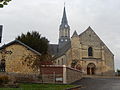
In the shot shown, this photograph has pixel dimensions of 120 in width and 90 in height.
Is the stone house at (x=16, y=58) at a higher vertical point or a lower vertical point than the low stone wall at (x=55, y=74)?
higher

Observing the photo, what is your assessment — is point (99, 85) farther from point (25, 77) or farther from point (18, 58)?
point (18, 58)

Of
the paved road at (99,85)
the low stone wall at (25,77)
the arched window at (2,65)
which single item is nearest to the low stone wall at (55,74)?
the low stone wall at (25,77)

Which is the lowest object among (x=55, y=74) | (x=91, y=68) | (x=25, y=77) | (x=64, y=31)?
(x=25, y=77)

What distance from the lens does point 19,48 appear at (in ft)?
90.8

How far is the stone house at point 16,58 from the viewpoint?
26922mm

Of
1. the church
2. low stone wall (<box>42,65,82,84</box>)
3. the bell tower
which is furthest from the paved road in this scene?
the bell tower

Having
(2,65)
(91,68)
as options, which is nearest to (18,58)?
(2,65)

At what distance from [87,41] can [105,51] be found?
538 centimetres

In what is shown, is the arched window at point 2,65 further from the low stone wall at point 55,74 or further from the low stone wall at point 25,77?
the low stone wall at point 55,74

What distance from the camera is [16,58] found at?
2741 cm

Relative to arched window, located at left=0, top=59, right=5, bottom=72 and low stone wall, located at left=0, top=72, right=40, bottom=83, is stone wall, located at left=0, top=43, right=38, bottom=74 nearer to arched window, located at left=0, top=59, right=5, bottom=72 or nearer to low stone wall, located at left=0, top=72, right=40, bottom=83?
arched window, located at left=0, top=59, right=5, bottom=72

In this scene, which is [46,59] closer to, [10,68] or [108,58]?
[10,68]

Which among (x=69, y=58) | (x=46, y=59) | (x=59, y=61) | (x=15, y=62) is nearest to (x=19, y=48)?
(x=15, y=62)

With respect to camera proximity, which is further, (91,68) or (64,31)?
(64,31)
